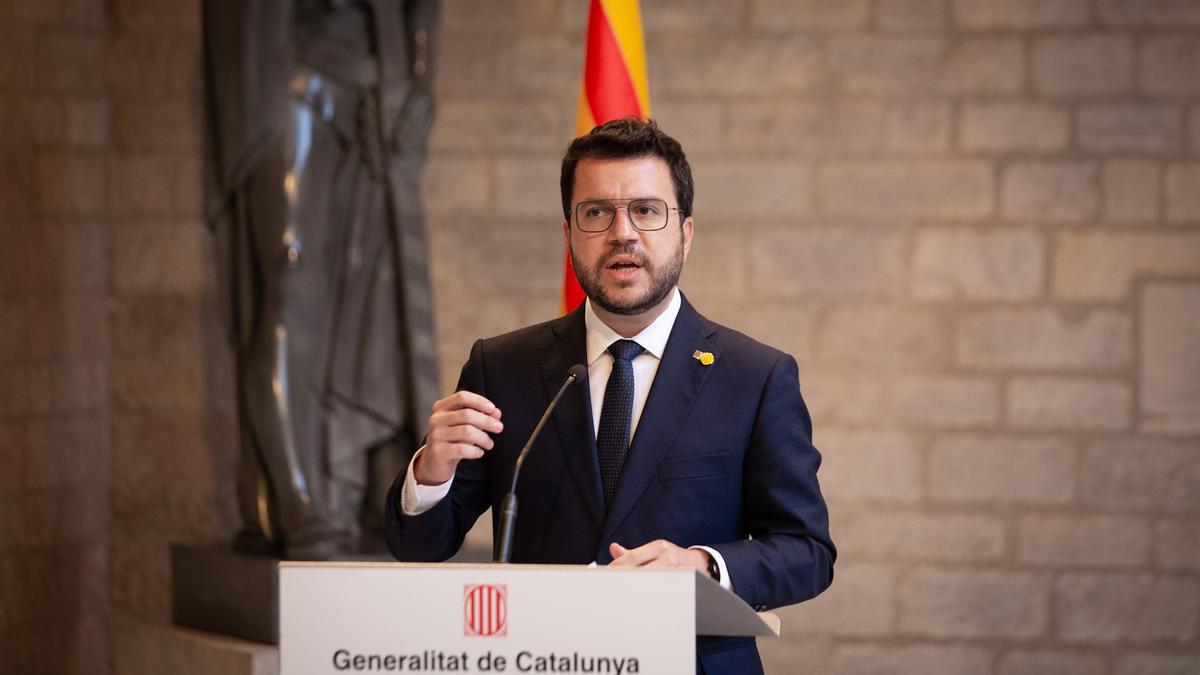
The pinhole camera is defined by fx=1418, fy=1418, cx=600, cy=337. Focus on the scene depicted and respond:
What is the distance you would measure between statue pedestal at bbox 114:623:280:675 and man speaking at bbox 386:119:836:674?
1.85 meters

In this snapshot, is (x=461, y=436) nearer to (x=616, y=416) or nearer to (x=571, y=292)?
(x=616, y=416)

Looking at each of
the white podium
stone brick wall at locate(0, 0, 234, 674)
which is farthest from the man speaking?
stone brick wall at locate(0, 0, 234, 674)

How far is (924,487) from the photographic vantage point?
4535 mm

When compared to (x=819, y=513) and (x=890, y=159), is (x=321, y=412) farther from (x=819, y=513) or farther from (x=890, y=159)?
(x=819, y=513)

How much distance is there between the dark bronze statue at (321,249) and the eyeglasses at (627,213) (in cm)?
199

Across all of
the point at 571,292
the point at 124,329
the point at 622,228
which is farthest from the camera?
the point at 124,329

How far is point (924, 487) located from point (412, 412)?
168cm

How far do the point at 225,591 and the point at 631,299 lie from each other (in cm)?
234

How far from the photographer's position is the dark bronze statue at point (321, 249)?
12.2 ft

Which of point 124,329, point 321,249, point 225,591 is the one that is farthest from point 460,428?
point 124,329

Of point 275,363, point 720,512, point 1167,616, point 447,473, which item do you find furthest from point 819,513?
point 1167,616

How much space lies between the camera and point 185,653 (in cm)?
390

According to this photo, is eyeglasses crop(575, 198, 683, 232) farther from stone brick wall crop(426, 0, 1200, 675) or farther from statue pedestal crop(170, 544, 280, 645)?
stone brick wall crop(426, 0, 1200, 675)

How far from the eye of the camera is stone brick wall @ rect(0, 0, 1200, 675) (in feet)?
14.6
